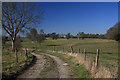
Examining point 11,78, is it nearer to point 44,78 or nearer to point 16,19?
point 44,78

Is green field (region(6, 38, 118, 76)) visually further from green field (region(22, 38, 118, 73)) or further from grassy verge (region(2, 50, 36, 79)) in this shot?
grassy verge (region(2, 50, 36, 79))

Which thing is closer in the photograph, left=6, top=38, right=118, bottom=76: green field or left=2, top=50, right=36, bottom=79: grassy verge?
left=2, top=50, right=36, bottom=79: grassy verge

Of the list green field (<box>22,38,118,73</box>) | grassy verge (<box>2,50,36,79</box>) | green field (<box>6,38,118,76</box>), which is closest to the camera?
grassy verge (<box>2,50,36,79</box>)

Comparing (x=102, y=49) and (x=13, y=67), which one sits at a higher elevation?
(x=13, y=67)

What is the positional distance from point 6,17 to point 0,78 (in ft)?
56.4

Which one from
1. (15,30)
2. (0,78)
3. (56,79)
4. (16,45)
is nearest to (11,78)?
(0,78)

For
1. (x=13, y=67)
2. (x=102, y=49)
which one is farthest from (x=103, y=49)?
(x=13, y=67)

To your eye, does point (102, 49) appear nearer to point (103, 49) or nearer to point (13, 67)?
point (103, 49)

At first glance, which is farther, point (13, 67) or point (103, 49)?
point (103, 49)

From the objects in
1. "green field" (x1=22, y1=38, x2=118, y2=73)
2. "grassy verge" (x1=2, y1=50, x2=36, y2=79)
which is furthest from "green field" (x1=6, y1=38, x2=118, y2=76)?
"grassy verge" (x1=2, y1=50, x2=36, y2=79)

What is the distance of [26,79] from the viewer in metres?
6.04

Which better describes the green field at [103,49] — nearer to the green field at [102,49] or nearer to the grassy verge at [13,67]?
the green field at [102,49]

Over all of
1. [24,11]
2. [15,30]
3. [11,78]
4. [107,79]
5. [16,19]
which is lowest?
[11,78]

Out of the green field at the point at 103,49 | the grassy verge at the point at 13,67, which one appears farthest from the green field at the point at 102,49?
the grassy verge at the point at 13,67
